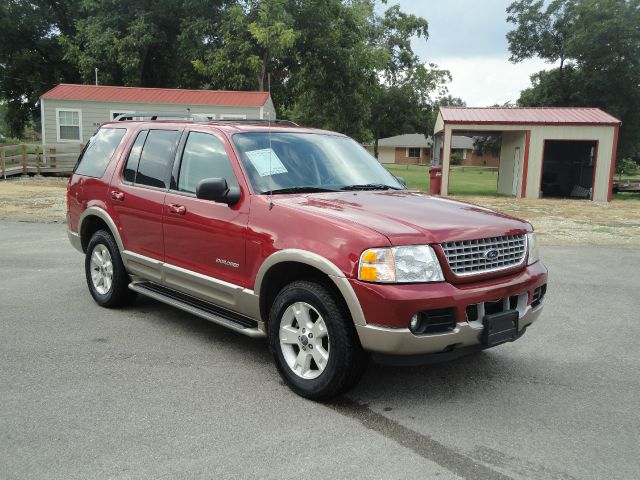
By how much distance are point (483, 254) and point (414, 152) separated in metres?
76.2

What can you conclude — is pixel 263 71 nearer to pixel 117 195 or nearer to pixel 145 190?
pixel 117 195

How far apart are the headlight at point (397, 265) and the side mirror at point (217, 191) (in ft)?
4.30

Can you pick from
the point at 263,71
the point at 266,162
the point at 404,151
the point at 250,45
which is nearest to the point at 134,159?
the point at 266,162

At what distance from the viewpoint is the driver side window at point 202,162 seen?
485cm

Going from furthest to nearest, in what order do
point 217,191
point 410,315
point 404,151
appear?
point 404,151 → point 217,191 → point 410,315

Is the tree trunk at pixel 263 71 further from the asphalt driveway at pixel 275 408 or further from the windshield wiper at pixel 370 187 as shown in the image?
the windshield wiper at pixel 370 187

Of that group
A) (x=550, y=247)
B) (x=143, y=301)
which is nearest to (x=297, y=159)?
(x=143, y=301)

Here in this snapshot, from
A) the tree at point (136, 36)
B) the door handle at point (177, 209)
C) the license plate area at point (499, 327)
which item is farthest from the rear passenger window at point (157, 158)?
the tree at point (136, 36)

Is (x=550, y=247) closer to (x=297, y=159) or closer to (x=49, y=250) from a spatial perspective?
(x=297, y=159)

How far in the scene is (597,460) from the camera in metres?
3.28

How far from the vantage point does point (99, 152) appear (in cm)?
644

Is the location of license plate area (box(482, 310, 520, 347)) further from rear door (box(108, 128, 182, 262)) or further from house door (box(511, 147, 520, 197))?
house door (box(511, 147, 520, 197))

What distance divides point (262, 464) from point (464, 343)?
56.9 inches

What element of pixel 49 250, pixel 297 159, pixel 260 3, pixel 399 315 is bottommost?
pixel 49 250
